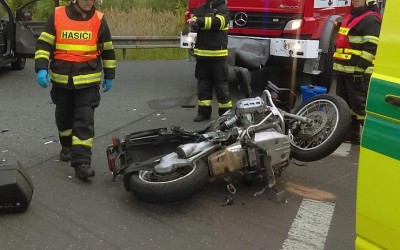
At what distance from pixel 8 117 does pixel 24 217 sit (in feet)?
9.78

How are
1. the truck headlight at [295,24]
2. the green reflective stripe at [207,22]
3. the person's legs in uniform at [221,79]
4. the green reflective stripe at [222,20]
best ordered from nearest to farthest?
the green reflective stripe at [207,22], the green reflective stripe at [222,20], the person's legs in uniform at [221,79], the truck headlight at [295,24]

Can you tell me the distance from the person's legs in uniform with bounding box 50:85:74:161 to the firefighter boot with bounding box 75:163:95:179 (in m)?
0.49

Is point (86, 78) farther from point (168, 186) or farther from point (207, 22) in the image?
point (207, 22)

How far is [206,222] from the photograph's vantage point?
142 inches

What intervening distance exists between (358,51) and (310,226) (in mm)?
2337

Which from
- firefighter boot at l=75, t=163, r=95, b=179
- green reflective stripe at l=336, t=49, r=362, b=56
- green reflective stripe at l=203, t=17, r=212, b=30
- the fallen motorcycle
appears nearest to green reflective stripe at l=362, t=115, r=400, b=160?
the fallen motorcycle

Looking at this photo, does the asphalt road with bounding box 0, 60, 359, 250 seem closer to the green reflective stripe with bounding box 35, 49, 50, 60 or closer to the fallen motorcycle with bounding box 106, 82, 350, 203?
the fallen motorcycle with bounding box 106, 82, 350, 203

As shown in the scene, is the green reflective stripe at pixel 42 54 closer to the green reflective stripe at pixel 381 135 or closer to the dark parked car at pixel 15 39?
the green reflective stripe at pixel 381 135

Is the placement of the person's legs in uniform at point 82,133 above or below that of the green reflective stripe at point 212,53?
below

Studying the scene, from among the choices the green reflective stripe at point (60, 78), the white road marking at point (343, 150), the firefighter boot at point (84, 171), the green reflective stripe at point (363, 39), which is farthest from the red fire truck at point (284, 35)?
the firefighter boot at point (84, 171)

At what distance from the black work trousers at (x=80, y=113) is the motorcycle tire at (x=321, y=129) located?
1.84m

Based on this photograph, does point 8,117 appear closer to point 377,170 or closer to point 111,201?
point 111,201

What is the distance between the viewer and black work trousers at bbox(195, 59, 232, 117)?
5.96 m

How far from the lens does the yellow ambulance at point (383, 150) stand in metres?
2.07
